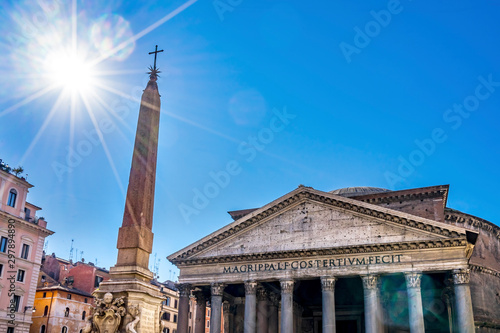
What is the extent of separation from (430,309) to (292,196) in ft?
32.2

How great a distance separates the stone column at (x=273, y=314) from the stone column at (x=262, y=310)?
50cm

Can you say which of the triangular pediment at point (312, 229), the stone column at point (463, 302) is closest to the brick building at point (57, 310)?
the triangular pediment at point (312, 229)

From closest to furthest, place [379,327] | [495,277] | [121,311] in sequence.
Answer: [121,311], [379,327], [495,277]

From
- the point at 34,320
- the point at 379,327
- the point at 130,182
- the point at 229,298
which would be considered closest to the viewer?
the point at 130,182

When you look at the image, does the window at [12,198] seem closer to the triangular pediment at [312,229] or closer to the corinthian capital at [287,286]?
the triangular pediment at [312,229]

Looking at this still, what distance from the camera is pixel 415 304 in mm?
20625

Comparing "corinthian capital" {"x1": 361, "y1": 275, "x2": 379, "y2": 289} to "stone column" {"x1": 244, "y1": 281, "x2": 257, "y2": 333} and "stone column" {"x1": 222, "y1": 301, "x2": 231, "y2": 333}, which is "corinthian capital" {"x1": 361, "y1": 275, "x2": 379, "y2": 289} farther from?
"stone column" {"x1": 222, "y1": 301, "x2": 231, "y2": 333}

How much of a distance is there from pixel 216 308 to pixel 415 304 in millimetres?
9430

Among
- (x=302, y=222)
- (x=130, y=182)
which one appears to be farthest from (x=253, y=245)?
(x=130, y=182)

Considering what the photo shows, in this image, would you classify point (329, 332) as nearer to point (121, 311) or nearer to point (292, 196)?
point (292, 196)

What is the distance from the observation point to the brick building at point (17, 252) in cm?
2678

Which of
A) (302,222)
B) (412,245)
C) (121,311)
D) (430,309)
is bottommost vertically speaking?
(121,311)

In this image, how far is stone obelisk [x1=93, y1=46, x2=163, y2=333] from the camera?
6.70 m

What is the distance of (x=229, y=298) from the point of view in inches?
1143
